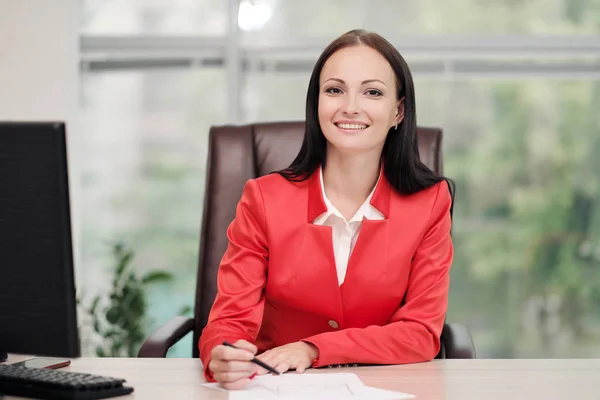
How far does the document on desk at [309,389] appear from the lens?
1.25 m

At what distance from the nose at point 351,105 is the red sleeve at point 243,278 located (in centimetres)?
27

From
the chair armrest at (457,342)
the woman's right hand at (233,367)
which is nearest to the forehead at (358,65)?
the chair armrest at (457,342)

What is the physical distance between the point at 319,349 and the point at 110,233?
206 centimetres

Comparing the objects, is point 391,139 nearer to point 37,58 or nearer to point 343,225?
point 343,225

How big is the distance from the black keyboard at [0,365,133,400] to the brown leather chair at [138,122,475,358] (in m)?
0.68

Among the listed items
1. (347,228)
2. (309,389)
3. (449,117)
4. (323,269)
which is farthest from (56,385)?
(449,117)

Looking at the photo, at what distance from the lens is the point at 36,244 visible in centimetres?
106

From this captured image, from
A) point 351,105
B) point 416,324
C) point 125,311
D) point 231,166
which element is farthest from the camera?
point 125,311

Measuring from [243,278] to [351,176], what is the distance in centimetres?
36

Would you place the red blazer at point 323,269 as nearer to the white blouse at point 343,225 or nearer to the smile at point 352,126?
the white blouse at point 343,225

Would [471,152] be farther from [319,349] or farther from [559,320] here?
[319,349]

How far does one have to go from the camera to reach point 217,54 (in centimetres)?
326

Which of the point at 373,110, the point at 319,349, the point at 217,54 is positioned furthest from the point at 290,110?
the point at 319,349

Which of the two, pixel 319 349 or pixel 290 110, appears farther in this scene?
pixel 290 110
